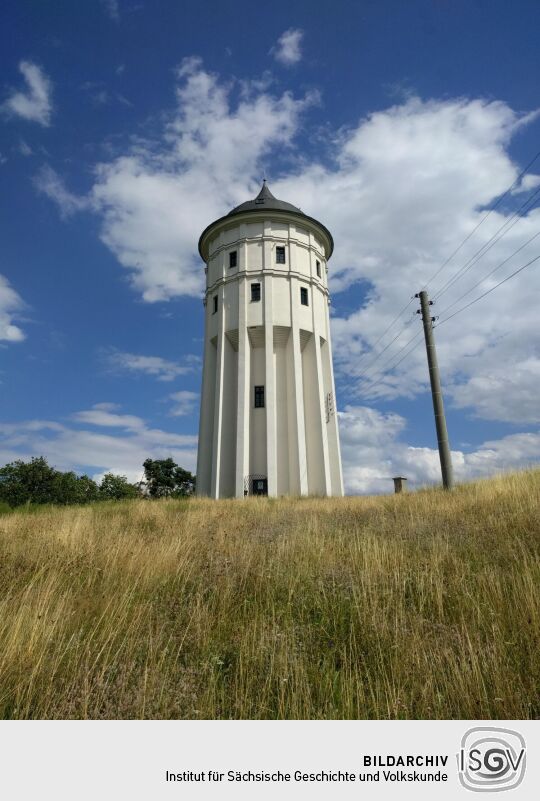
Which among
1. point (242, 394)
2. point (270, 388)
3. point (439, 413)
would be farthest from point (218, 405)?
point (439, 413)

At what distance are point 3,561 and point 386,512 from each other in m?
7.80

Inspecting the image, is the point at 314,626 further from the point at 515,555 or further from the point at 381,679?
the point at 515,555

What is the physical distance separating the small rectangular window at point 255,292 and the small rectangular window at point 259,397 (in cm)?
575

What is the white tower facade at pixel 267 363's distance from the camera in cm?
2405

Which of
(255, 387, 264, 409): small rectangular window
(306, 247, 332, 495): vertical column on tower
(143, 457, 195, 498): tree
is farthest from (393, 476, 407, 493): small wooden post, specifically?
(143, 457, 195, 498): tree

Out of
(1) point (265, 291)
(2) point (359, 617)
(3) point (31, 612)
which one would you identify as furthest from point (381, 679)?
(1) point (265, 291)

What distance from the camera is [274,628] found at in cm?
327

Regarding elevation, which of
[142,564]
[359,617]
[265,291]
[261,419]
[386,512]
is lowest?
[359,617]

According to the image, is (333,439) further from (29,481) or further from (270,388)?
(29,481)

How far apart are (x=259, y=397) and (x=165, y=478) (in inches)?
726

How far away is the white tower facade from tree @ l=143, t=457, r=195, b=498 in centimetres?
1506

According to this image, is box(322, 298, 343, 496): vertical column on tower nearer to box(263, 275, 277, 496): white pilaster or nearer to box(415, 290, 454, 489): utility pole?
box(263, 275, 277, 496): white pilaster

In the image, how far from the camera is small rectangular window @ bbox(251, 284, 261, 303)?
2634 centimetres

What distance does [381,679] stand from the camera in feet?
8.88
